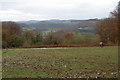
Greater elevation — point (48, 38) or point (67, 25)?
point (67, 25)

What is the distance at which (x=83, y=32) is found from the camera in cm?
4494

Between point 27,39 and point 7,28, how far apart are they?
3.97m

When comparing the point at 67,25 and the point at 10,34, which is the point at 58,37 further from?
the point at 67,25

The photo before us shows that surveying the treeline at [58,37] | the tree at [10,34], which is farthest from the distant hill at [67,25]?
the tree at [10,34]

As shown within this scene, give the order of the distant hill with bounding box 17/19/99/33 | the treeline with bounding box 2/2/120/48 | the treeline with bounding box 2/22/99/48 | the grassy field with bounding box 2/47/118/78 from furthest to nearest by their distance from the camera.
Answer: the distant hill with bounding box 17/19/99/33, the treeline with bounding box 2/22/99/48, the treeline with bounding box 2/2/120/48, the grassy field with bounding box 2/47/118/78

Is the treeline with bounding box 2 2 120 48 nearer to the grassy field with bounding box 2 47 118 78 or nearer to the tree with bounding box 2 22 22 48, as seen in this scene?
the tree with bounding box 2 22 22 48

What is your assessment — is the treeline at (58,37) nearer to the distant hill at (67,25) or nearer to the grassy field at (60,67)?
the distant hill at (67,25)

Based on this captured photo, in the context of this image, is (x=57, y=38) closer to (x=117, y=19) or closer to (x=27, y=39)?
(x=27, y=39)

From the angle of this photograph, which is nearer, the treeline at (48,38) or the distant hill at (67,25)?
the treeline at (48,38)

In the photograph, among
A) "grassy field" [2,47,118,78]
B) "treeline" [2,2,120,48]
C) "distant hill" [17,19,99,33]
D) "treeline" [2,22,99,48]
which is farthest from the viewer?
"distant hill" [17,19,99,33]

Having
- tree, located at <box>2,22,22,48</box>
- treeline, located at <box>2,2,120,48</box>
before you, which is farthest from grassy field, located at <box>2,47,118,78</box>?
treeline, located at <box>2,2,120,48</box>

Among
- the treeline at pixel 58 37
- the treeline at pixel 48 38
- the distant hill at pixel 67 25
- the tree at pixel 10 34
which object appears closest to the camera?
the tree at pixel 10 34

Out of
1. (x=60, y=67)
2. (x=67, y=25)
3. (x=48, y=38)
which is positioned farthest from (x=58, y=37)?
(x=60, y=67)

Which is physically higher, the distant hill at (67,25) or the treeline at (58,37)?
the distant hill at (67,25)
